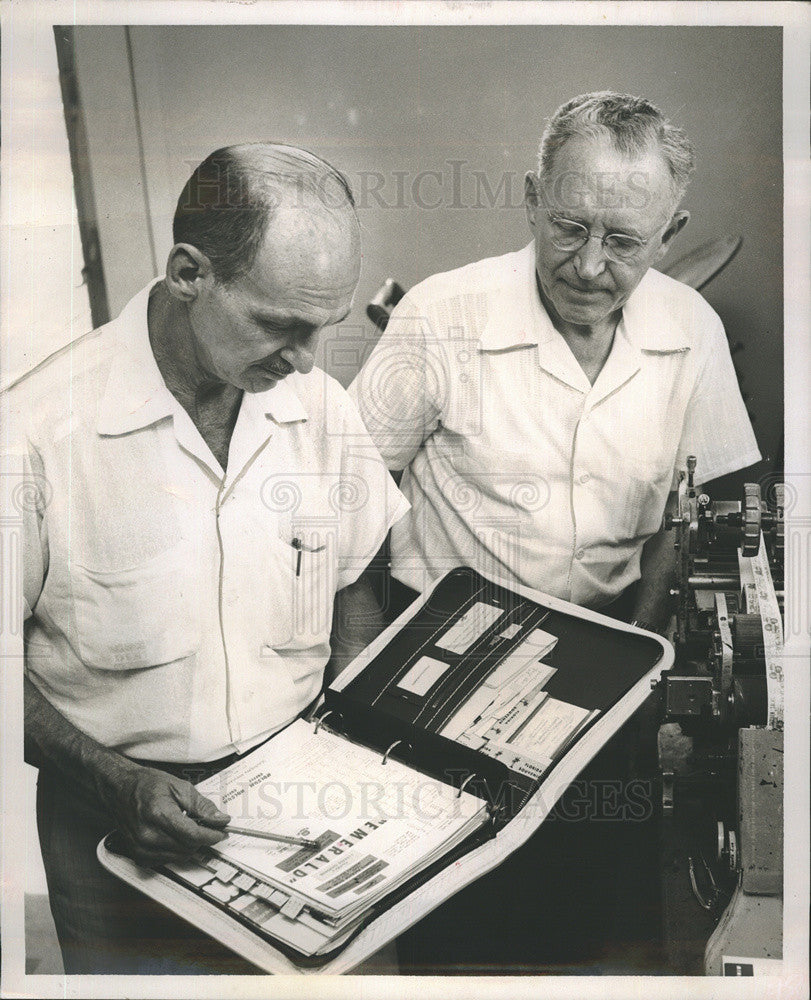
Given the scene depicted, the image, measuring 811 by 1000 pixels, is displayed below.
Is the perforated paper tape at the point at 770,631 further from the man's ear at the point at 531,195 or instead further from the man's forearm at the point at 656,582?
the man's ear at the point at 531,195

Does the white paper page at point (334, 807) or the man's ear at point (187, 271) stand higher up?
the man's ear at point (187, 271)

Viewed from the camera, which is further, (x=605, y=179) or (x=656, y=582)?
(x=656, y=582)

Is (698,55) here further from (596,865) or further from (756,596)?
(596,865)

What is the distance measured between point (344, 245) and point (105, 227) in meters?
0.43

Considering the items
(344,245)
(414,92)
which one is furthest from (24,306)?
(414,92)

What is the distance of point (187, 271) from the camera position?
197 cm

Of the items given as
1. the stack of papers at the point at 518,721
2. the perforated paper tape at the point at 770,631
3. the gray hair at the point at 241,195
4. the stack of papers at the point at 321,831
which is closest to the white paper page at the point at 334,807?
the stack of papers at the point at 321,831

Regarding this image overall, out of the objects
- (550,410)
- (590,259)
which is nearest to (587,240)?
(590,259)

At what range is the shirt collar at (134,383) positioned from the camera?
1986 mm

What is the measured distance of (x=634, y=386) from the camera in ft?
6.64

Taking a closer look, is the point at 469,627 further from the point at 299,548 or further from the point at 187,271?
the point at 187,271

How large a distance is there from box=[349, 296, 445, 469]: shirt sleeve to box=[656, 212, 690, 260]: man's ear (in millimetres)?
432

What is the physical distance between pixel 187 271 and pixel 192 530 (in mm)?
454

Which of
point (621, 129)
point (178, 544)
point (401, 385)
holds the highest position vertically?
point (621, 129)
